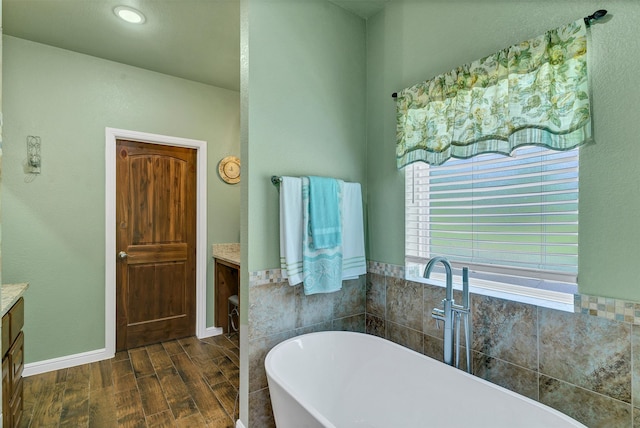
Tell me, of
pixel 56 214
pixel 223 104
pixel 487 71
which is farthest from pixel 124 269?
pixel 487 71

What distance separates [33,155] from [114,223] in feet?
2.58

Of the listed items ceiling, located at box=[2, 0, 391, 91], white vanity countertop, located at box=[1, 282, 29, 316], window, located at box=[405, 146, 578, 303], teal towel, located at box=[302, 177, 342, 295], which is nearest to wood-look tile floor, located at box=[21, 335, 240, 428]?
white vanity countertop, located at box=[1, 282, 29, 316]

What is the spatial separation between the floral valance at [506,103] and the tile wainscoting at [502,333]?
0.76 meters

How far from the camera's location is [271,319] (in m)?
2.03

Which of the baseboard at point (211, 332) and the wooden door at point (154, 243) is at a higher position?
the wooden door at point (154, 243)

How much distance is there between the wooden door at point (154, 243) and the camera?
3135 mm

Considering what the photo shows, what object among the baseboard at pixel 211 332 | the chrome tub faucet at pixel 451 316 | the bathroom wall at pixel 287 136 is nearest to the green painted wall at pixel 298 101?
the bathroom wall at pixel 287 136

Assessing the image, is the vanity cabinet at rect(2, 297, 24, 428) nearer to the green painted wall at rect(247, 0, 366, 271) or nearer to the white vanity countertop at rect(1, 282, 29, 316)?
the white vanity countertop at rect(1, 282, 29, 316)

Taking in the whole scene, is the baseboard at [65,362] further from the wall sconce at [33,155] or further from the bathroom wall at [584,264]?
the bathroom wall at [584,264]

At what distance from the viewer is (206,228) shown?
3.48m

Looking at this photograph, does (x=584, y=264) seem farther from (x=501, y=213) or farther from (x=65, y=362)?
(x=65, y=362)

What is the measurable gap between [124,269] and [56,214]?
0.73 metres

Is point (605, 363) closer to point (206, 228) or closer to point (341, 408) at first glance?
point (341, 408)

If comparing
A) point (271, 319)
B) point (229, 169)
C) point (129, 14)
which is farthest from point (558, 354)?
point (129, 14)
